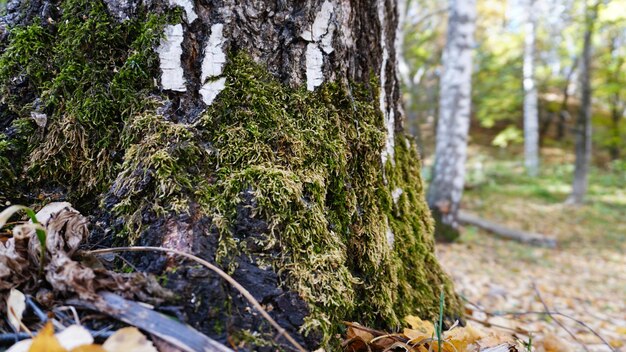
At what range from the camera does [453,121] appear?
6586 millimetres

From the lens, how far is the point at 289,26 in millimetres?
1144

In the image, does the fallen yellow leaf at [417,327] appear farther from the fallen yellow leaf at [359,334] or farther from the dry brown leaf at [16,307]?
the dry brown leaf at [16,307]

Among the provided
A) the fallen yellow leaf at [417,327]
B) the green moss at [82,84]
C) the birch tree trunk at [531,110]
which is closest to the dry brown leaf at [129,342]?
the green moss at [82,84]

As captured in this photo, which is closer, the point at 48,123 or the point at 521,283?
the point at 48,123

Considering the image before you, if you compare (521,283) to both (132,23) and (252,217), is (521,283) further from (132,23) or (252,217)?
(132,23)

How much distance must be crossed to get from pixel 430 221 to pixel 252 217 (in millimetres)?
981

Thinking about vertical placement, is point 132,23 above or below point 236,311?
above

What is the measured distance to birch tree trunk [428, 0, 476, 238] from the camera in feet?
20.9

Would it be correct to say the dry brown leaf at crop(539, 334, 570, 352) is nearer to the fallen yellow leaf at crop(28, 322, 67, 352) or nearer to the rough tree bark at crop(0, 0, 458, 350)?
the rough tree bark at crop(0, 0, 458, 350)

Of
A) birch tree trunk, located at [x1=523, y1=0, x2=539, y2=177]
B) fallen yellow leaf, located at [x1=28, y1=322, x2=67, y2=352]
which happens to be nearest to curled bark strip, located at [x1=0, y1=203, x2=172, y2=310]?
fallen yellow leaf, located at [x1=28, y1=322, x2=67, y2=352]

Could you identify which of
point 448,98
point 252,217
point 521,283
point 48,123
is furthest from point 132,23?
point 448,98

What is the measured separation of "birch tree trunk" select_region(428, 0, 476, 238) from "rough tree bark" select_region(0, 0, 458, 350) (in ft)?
17.9

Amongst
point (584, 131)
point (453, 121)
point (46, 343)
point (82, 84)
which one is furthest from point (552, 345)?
point (584, 131)

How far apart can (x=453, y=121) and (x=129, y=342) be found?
6.61m
